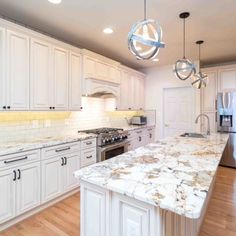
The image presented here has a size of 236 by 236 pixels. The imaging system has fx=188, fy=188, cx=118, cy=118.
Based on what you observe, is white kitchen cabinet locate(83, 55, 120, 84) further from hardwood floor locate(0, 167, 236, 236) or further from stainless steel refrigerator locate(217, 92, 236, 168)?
stainless steel refrigerator locate(217, 92, 236, 168)

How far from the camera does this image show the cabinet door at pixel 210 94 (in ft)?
16.1

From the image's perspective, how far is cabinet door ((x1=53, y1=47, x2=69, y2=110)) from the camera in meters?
3.09

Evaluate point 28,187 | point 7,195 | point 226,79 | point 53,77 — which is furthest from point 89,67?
point 226,79

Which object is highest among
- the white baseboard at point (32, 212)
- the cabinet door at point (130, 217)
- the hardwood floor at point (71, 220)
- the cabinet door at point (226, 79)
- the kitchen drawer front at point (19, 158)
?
the cabinet door at point (226, 79)

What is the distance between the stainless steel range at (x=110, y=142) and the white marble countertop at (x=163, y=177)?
1479 mm

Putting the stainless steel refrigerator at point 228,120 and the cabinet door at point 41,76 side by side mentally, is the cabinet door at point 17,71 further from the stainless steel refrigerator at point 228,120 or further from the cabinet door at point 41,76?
the stainless steel refrigerator at point 228,120

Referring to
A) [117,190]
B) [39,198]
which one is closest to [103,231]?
[117,190]

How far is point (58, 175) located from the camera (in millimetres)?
2820

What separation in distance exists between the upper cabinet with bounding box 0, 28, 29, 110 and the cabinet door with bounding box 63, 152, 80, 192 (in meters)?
1.03

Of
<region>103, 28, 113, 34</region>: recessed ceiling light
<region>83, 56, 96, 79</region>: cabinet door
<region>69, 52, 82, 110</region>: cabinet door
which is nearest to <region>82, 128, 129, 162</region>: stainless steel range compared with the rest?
<region>69, 52, 82, 110</region>: cabinet door

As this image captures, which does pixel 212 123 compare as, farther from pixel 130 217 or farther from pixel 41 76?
pixel 130 217

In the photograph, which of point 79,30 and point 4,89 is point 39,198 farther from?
point 79,30

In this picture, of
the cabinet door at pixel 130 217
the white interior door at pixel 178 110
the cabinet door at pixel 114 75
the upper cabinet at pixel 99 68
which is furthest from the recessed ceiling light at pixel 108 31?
the white interior door at pixel 178 110

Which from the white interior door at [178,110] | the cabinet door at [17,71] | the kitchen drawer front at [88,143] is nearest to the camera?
the cabinet door at [17,71]
